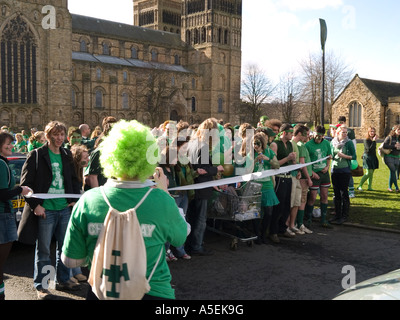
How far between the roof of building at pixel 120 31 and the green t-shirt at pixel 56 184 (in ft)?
217

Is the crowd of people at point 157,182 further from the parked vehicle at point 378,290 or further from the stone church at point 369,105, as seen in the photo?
the stone church at point 369,105

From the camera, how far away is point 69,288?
5.56 m

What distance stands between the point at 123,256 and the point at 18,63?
49907 mm

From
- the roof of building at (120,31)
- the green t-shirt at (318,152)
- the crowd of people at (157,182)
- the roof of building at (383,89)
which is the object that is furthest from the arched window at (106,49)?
the green t-shirt at (318,152)

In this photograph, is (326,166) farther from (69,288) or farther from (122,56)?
(122,56)

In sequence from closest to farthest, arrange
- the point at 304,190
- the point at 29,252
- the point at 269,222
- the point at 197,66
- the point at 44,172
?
the point at 44,172
the point at 29,252
the point at 269,222
the point at 304,190
the point at 197,66

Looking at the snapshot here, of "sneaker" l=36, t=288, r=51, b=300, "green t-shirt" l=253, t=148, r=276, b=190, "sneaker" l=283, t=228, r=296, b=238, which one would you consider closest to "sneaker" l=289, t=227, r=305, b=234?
"sneaker" l=283, t=228, r=296, b=238

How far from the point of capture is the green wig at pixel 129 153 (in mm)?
2645

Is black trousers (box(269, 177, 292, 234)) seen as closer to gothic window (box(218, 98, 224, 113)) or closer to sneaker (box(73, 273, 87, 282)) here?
sneaker (box(73, 273, 87, 282))

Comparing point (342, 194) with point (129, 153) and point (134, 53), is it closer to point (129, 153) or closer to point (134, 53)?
point (129, 153)

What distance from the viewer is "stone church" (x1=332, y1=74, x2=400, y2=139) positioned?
52156 mm

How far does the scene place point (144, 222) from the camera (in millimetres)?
2600

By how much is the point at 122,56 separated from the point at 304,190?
68315 millimetres
